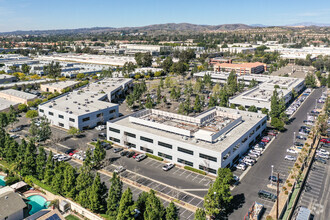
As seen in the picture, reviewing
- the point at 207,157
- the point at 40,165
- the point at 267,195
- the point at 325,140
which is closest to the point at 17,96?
the point at 40,165

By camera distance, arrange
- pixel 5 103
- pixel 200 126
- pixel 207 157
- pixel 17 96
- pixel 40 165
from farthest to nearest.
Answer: pixel 17 96 < pixel 5 103 < pixel 200 126 < pixel 207 157 < pixel 40 165

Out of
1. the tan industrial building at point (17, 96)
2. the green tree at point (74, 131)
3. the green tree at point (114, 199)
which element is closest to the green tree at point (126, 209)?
the green tree at point (114, 199)

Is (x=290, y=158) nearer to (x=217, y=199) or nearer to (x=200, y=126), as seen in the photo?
(x=200, y=126)

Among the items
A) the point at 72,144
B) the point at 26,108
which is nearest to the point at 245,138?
the point at 72,144

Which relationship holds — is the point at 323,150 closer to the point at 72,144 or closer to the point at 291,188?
→ the point at 291,188

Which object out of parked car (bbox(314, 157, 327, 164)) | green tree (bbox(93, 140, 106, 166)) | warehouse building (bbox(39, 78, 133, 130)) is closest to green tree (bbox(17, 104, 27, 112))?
warehouse building (bbox(39, 78, 133, 130))

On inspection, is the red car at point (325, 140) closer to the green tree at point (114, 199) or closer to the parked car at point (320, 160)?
the parked car at point (320, 160)

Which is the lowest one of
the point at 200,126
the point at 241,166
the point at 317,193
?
the point at 317,193
